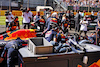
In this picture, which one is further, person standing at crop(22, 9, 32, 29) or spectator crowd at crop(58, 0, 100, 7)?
spectator crowd at crop(58, 0, 100, 7)

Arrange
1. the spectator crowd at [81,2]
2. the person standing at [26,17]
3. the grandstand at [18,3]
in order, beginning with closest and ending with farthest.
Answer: the person standing at [26,17] < the spectator crowd at [81,2] < the grandstand at [18,3]

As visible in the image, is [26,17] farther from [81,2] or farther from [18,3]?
[81,2]

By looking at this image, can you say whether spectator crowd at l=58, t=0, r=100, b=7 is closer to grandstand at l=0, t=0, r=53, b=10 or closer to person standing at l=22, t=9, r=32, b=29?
grandstand at l=0, t=0, r=53, b=10

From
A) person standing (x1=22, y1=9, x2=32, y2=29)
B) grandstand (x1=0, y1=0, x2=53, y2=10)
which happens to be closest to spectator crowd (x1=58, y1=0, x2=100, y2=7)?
grandstand (x1=0, y1=0, x2=53, y2=10)

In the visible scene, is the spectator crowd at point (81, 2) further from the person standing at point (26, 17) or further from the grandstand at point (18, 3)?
the person standing at point (26, 17)

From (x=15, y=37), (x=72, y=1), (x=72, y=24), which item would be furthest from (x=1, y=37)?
(x=72, y=1)

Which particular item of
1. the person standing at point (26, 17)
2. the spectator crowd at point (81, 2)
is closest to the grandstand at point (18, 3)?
the spectator crowd at point (81, 2)

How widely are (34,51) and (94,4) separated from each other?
27391 mm

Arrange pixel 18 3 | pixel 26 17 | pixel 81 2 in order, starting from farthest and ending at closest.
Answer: pixel 18 3, pixel 81 2, pixel 26 17

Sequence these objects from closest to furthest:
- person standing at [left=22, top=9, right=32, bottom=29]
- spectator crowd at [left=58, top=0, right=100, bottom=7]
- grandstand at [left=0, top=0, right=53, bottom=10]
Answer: person standing at [left=22, top=9, right=32, bottom=29]
spectator crowd at [left=58, top=0, right=100, bottom=7]
grandstand at [left=0, top=0, right=53, bottom=10]

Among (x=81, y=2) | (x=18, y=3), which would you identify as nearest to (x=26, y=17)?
(x=18, y=3)

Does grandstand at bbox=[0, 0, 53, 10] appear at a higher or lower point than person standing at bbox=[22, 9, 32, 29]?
higher

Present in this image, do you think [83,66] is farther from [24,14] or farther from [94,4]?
[94,4]

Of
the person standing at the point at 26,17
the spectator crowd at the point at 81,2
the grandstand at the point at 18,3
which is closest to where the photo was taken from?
the person standing at the point at 26,17
